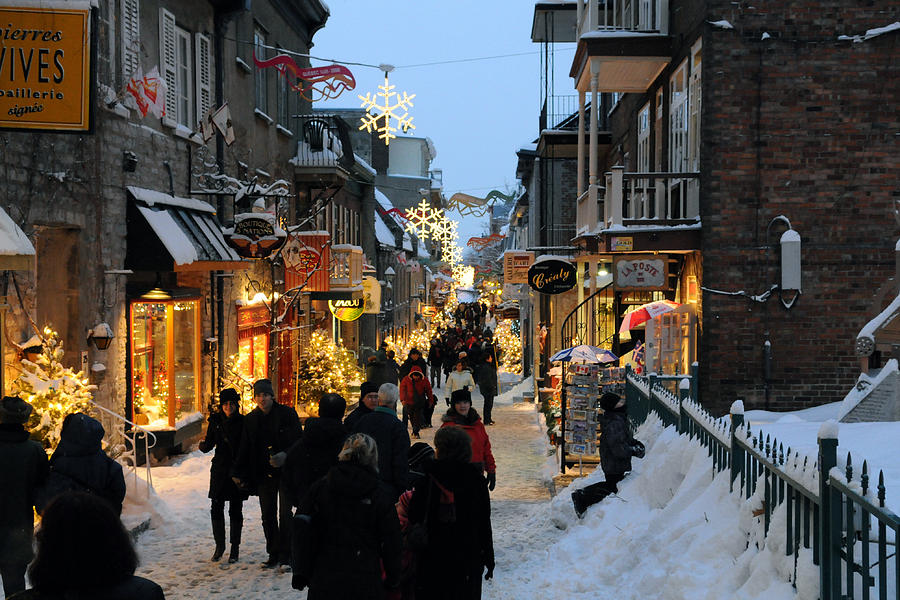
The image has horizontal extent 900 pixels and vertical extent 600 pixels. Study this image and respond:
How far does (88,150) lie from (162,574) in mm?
5416

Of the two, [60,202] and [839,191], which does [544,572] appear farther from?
[839,191]

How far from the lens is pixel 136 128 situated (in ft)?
41.3

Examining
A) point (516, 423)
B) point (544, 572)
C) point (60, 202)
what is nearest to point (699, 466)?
point (544, 572)

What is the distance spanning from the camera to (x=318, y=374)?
2027 centimetres

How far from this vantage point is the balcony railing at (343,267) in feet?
74.8

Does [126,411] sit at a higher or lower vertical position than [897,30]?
lower

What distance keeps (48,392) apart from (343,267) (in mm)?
14356

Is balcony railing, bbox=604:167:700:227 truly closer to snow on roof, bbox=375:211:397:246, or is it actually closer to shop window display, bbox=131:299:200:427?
shop window display, bbox=131:299:200:427

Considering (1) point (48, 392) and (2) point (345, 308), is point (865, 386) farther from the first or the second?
(2) point (345, 308)

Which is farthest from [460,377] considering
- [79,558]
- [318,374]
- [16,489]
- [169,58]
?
[79,558]

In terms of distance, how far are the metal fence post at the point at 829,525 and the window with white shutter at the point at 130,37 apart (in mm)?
10540

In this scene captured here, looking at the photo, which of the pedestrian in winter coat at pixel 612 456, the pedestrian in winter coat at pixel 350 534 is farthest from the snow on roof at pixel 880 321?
the pedestrian in winter coat at pixel 350 534

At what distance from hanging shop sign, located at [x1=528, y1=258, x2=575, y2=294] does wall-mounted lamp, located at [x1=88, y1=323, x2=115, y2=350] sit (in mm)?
9666

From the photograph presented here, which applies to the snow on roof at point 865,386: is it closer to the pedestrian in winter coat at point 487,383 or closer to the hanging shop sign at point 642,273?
the hanging shop sign at point 642,273
